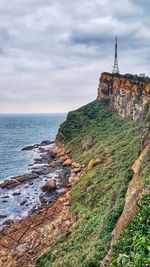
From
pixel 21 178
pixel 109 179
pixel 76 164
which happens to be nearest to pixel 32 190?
pixel 21 178

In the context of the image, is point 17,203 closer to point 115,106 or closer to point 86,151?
point 86,151

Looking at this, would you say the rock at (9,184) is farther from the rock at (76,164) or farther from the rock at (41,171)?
the rock at (76,164)

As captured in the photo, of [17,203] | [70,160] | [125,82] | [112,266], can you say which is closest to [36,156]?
[70,160]

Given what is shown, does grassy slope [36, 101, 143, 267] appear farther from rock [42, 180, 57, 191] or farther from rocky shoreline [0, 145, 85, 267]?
rock [42, 180, 57, 191]

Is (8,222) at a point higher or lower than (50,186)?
lower

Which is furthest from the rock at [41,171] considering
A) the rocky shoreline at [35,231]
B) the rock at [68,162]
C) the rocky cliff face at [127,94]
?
the rocky cliff face at [127,94]

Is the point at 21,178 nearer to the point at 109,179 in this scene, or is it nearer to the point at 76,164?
the point at 76,164

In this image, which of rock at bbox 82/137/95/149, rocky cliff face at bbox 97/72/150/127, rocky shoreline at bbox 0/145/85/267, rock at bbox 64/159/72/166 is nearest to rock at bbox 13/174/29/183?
rock at bbox 64/159/72/166
